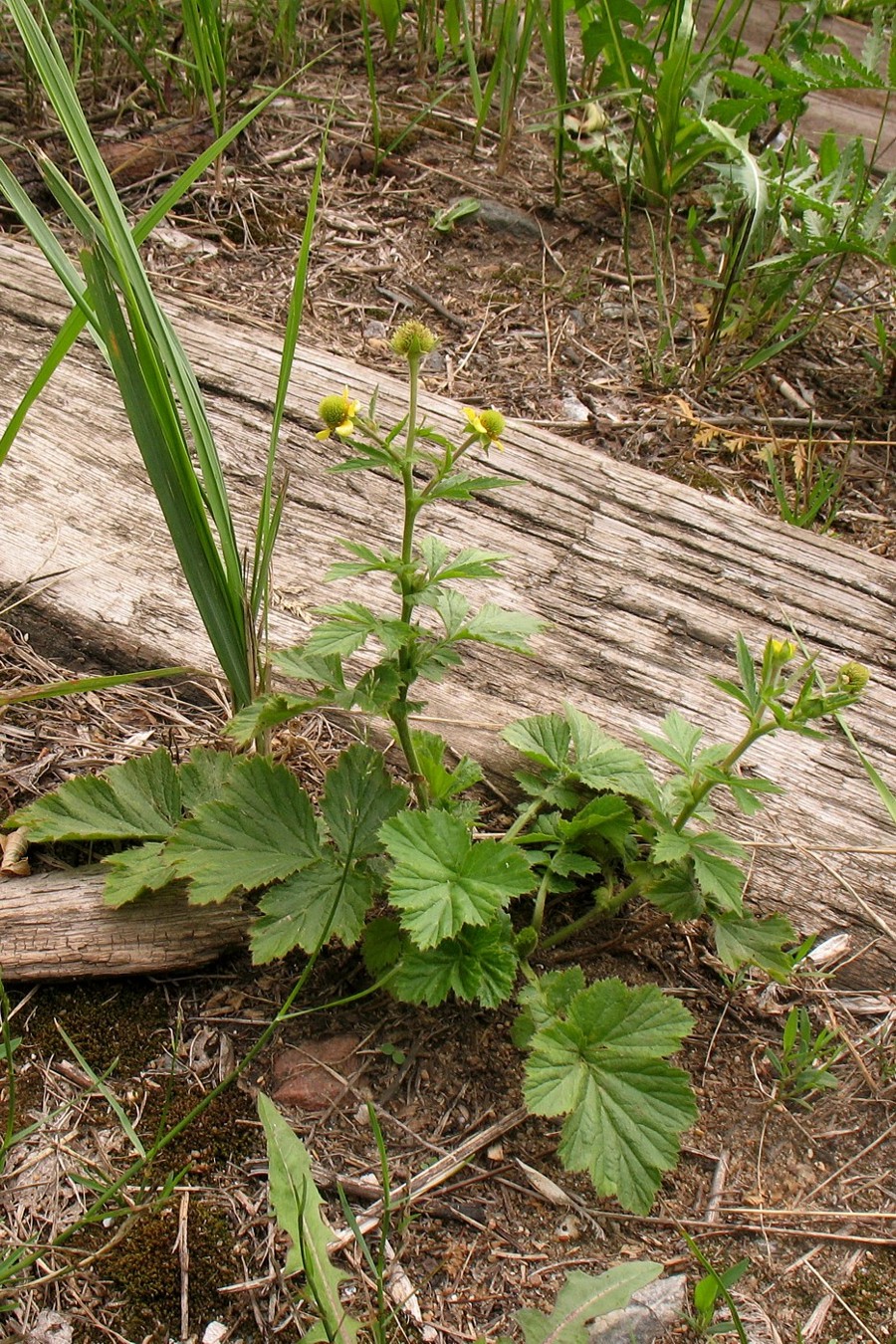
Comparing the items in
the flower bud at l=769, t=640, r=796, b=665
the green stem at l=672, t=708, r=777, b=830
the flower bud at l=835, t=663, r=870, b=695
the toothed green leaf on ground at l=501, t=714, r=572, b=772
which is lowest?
the toothed green leaf on ground at l=501, t=714, r=572, b=772

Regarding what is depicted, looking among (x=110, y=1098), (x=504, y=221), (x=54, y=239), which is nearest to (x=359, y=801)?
(x=110, y=1098)

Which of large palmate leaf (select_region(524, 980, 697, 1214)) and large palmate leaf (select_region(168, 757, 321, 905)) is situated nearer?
large palmate leaf (select_region(524, 980, 697, 1214))

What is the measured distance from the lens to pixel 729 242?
258 cm

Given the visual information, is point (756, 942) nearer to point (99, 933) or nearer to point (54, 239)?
point (99, 933)

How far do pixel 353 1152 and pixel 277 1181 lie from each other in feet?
0.45

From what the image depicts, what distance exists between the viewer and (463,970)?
1.33 meters

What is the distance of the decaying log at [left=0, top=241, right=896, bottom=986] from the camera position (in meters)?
1.74

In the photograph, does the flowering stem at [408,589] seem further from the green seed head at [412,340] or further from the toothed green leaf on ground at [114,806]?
the toothed green leaf on ground at [114,806]

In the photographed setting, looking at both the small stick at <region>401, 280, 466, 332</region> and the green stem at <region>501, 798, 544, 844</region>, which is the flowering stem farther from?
the small stick at <region>401, 280, 466, 332</region>

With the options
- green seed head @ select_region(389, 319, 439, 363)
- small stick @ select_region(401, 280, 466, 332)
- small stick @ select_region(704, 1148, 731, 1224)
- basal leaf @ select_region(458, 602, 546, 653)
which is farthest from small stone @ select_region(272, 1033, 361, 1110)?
small stick @ select_region(401, 280, 466, 332)

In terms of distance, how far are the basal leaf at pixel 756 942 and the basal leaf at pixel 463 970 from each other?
0.29 m

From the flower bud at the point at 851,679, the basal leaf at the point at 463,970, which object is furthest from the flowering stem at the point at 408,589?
the flower bud at the point at 851,679

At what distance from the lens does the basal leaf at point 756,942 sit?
1400 millimetres

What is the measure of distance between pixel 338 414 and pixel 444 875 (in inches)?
23.3
